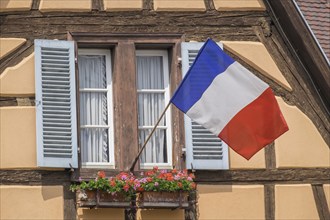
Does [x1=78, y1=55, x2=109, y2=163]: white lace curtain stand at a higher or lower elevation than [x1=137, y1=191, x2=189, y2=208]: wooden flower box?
higher

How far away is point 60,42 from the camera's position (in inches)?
735

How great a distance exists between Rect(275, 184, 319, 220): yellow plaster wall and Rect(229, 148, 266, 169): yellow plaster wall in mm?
285

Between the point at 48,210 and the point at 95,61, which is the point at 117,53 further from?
the point at 48,210

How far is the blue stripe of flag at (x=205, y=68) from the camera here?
18.1m

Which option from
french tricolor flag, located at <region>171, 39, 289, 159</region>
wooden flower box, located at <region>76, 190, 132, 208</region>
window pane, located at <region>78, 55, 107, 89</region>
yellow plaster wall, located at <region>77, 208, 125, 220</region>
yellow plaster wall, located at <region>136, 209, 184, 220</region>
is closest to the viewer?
french tricolor flag, located at <region>171, 39, 289, 159</region>

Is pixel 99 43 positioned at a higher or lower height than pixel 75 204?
higher

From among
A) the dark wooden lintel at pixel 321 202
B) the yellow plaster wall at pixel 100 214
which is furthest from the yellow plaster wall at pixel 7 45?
the dark wooden lintel at pixel 321 202

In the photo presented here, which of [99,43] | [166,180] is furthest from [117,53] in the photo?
[166,180]

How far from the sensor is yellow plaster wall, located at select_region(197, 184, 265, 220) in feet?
61.1

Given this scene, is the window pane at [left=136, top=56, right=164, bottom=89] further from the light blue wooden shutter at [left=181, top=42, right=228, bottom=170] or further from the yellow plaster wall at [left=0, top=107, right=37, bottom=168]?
the yellow plaster wall at [left=0, top=107, right=37, bottom=168]

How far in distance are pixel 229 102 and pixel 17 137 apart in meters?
2.06

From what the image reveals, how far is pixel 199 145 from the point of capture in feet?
61.9

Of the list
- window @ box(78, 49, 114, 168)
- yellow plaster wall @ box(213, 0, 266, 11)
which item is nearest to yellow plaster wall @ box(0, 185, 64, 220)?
window @ box(78, 49, 114, 168)

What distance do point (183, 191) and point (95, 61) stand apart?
5.46ft
